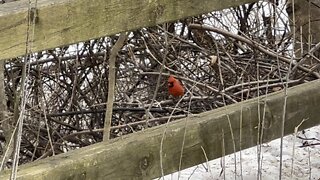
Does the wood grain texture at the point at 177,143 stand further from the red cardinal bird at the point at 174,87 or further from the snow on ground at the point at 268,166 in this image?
the red cardinal bird at the point at 174,87

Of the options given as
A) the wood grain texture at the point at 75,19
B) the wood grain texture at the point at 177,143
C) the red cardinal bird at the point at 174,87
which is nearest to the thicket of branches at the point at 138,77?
the red cardinal bird at the point at 174,87

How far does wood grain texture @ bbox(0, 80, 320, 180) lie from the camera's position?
2.38 metres

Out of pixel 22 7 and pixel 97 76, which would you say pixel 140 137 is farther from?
pixel 97 76

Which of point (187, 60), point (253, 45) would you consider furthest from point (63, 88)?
point (253, 45)

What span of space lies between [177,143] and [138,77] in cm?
260

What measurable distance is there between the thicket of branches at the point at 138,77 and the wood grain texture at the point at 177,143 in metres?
0.87

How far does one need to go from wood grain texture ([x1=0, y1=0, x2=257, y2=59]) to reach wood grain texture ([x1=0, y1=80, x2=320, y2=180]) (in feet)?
Answer: 1.47

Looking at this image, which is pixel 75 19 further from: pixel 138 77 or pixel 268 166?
pixel 138 77

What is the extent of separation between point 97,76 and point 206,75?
31.4 inches

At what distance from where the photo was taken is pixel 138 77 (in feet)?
17.3

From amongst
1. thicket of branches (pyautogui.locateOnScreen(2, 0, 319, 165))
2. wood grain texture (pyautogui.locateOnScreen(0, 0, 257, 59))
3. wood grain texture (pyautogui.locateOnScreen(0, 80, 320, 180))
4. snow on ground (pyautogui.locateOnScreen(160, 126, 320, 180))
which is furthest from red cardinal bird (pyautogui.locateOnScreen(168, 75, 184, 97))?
wood grain texture (pyautogui.locateOnScreen(0, 0, 257, 59))

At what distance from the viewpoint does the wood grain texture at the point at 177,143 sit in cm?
238

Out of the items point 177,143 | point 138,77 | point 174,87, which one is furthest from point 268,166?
point 138,77

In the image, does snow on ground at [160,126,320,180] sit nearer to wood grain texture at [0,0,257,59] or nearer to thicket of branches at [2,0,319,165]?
thicket of branches at [2,0,319,165]
